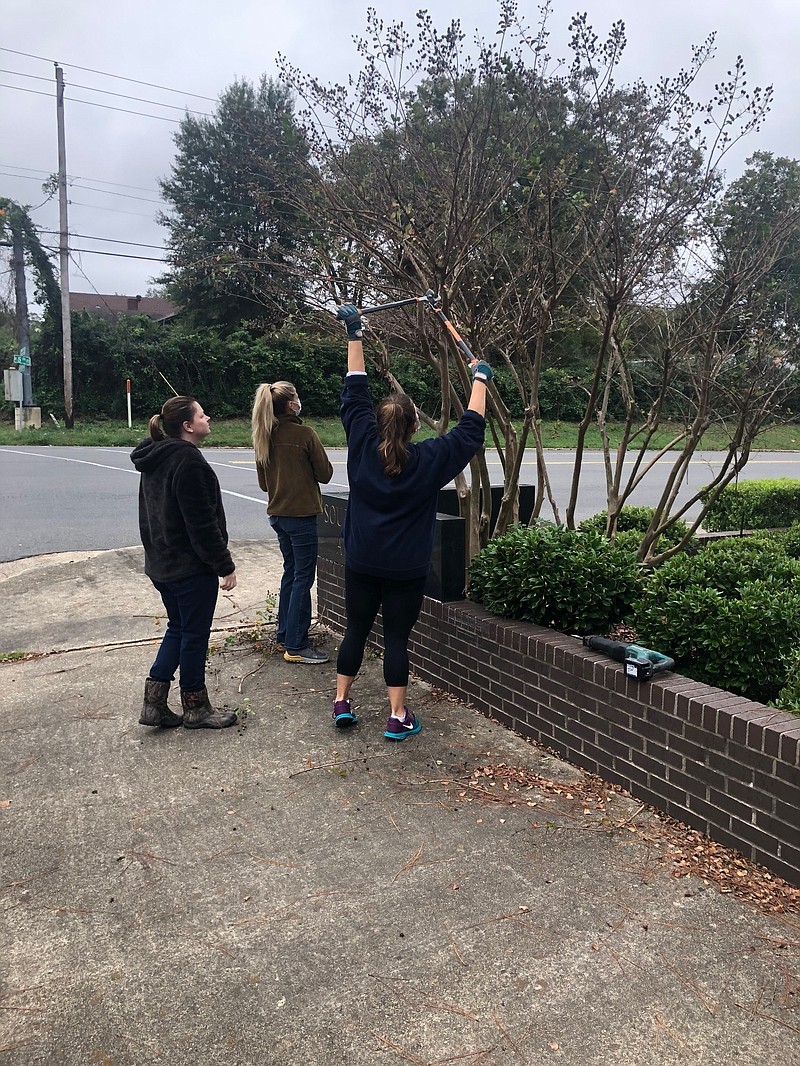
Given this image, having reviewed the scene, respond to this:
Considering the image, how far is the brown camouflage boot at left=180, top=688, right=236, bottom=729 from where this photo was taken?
4227mm

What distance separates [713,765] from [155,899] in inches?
77.9

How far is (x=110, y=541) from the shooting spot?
9.47 m

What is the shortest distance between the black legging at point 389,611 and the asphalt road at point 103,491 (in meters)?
3.83

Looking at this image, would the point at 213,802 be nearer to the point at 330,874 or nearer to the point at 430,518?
the point at 330,874

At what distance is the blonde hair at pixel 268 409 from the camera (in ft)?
16.5

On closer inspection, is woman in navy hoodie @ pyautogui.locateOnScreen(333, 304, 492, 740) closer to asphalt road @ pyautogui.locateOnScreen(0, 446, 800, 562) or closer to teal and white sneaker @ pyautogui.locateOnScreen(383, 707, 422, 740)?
teal and white sneaker @ pyautogui.locateOnScreen(383, 707, 422, 740)

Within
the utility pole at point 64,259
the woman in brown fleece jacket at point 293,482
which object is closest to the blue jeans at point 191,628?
the woman in brown fleece jacket at point 293,482

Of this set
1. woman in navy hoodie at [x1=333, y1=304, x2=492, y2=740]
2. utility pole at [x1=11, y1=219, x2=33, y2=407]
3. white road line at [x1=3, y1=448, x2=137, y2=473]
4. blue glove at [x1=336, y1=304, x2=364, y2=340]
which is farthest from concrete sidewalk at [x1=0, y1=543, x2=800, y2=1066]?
utility pole at [x1=11, y1=219, x2=33, y2=407]

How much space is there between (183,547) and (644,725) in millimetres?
2263

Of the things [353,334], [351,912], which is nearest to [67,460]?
[353,334]

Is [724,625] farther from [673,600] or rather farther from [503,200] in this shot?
[503,200]

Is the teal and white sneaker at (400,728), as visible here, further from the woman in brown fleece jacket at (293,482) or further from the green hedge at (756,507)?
the green hedge at (756,507)

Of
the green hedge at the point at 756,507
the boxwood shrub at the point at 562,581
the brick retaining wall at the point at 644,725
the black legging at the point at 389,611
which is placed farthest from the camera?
the green hedge at the point at 756,507

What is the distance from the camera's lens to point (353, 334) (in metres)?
3.94
